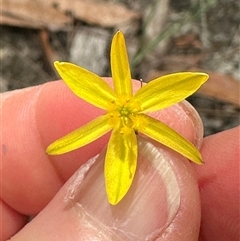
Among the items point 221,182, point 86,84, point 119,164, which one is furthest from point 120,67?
point 221,182

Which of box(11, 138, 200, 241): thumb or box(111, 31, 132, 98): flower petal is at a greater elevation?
box(111, 31, 132, 98): flower petal

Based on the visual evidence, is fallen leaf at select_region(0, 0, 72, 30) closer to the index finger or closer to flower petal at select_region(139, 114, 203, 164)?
the index finger

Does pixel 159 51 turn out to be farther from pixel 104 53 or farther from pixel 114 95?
pixel 114 95

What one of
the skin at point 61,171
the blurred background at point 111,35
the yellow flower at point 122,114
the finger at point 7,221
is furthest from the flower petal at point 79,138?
the blurred background at point 111,35

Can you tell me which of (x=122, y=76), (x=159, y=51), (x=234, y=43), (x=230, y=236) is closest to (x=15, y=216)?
(x=230, y=236)

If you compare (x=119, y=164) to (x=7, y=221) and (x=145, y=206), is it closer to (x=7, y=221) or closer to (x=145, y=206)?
(x=145, y=206)

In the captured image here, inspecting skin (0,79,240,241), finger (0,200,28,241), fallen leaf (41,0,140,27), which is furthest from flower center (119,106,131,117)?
fallen leaf (41,0,140,27)
